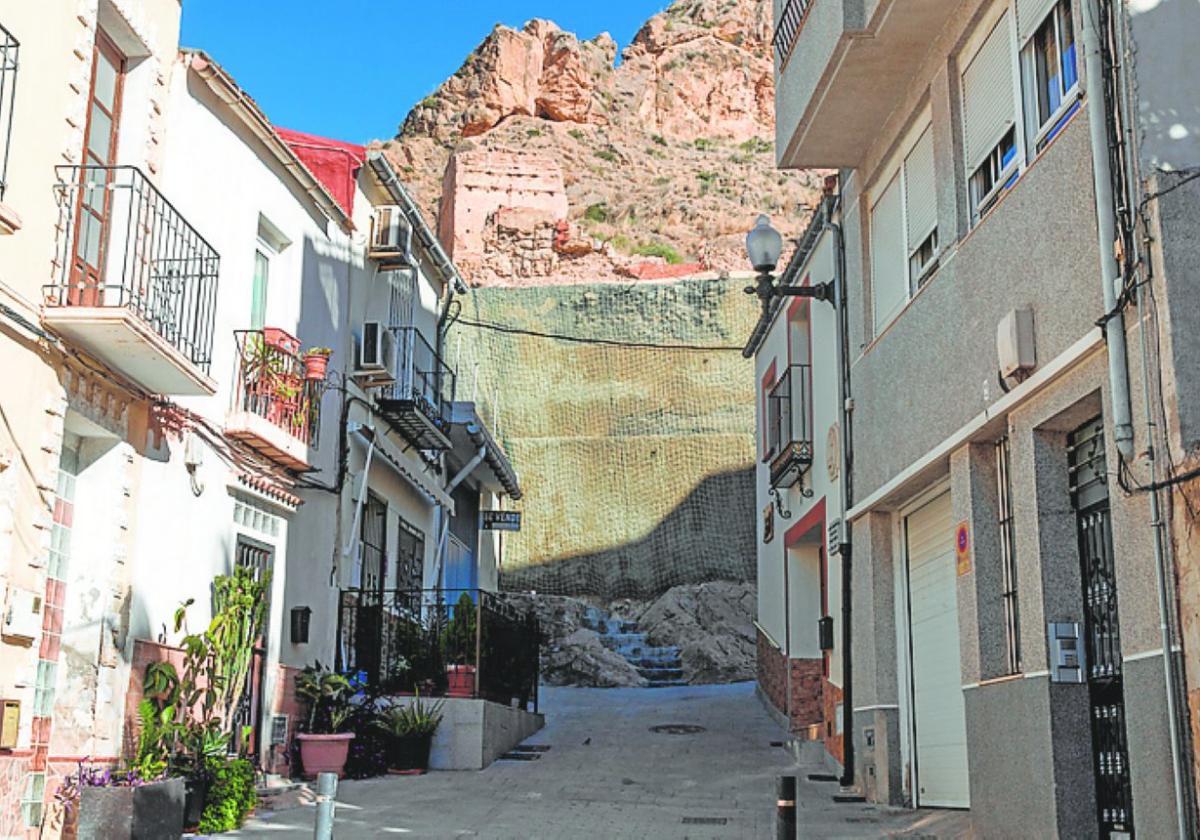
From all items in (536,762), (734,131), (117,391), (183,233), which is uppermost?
(734,131)

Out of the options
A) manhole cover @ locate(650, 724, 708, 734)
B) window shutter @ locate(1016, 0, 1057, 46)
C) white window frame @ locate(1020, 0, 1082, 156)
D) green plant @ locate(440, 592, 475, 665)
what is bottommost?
manhole cover @ locate(650, 724, 708, 734)

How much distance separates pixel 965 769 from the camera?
33.4ft

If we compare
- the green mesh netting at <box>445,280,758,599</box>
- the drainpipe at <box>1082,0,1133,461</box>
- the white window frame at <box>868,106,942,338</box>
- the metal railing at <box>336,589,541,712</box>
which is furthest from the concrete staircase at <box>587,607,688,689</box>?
the drainpipe at <box>1082,0,1133,461</box>

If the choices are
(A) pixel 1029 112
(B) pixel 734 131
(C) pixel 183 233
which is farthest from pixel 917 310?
(B) pixel 734 131

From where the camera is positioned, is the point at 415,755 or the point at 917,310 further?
the point at 415,755

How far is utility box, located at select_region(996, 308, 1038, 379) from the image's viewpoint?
8.23 metres

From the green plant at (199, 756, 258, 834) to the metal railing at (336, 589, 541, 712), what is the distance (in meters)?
3.94

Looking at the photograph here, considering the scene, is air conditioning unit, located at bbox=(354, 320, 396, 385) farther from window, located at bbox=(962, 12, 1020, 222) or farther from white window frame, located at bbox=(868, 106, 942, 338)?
window, located at bbox=(962, 12, 1020, 222)

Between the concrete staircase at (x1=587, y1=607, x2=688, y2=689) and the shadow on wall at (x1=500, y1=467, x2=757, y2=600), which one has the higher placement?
the shadow on wall at (x1=500, y1=467, x2=757, y2=600)

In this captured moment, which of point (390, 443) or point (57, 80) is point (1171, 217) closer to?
point (57, 80)

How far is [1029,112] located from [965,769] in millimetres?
4898

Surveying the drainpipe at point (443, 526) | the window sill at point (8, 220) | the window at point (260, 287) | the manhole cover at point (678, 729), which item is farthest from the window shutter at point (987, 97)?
the drainpipe at point (443, 526)

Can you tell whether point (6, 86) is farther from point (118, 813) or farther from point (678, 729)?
point (678, 729)

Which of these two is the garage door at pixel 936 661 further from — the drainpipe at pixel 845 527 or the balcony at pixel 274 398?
the balcony at pixel 274 398
